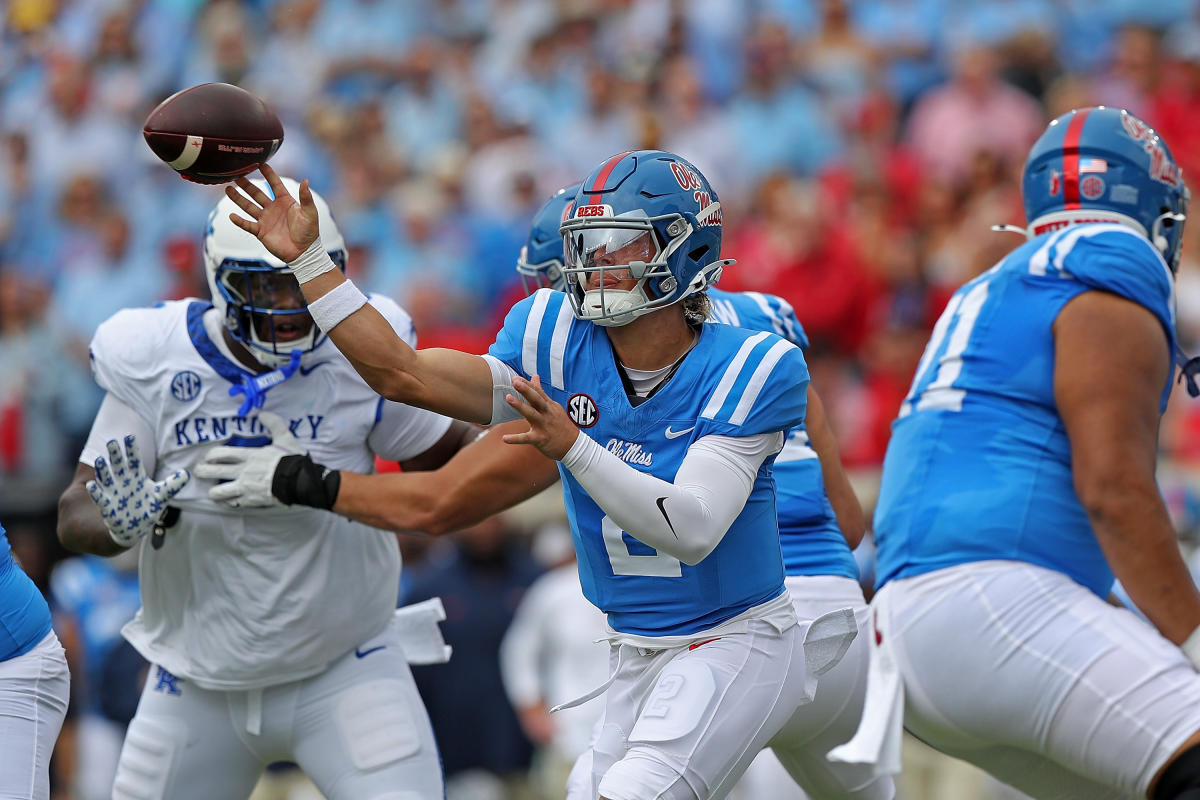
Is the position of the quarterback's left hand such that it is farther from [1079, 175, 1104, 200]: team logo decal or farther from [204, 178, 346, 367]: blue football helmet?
[1079, 175, 1104, 200]: team logo decal

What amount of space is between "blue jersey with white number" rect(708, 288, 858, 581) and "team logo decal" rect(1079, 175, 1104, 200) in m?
0.85

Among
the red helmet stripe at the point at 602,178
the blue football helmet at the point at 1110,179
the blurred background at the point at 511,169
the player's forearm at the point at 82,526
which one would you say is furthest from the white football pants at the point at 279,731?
the blurred background at the point at 511,169

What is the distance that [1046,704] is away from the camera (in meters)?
3.62

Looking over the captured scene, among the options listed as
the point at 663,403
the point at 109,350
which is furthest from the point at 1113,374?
the point at 109,350

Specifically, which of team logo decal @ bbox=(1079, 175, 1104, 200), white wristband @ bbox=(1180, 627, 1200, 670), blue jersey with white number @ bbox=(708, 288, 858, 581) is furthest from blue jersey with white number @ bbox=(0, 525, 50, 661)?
team logo decal @ bbox=(1079, 175, 1104, 200)

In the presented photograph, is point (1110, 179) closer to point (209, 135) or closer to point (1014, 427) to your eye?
point (1014, 427)

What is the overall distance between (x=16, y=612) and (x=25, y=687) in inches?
6.9

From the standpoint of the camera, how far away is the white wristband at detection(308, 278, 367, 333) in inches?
138

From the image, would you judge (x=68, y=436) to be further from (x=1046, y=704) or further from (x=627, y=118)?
(x=1046, y=704)

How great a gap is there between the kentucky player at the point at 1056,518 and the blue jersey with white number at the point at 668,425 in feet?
1.38

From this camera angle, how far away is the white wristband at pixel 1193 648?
356 cm

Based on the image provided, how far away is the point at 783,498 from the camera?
440 cm

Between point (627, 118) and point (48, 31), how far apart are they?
532 cm

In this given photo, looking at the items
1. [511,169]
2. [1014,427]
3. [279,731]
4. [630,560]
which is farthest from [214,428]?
[511,169]
